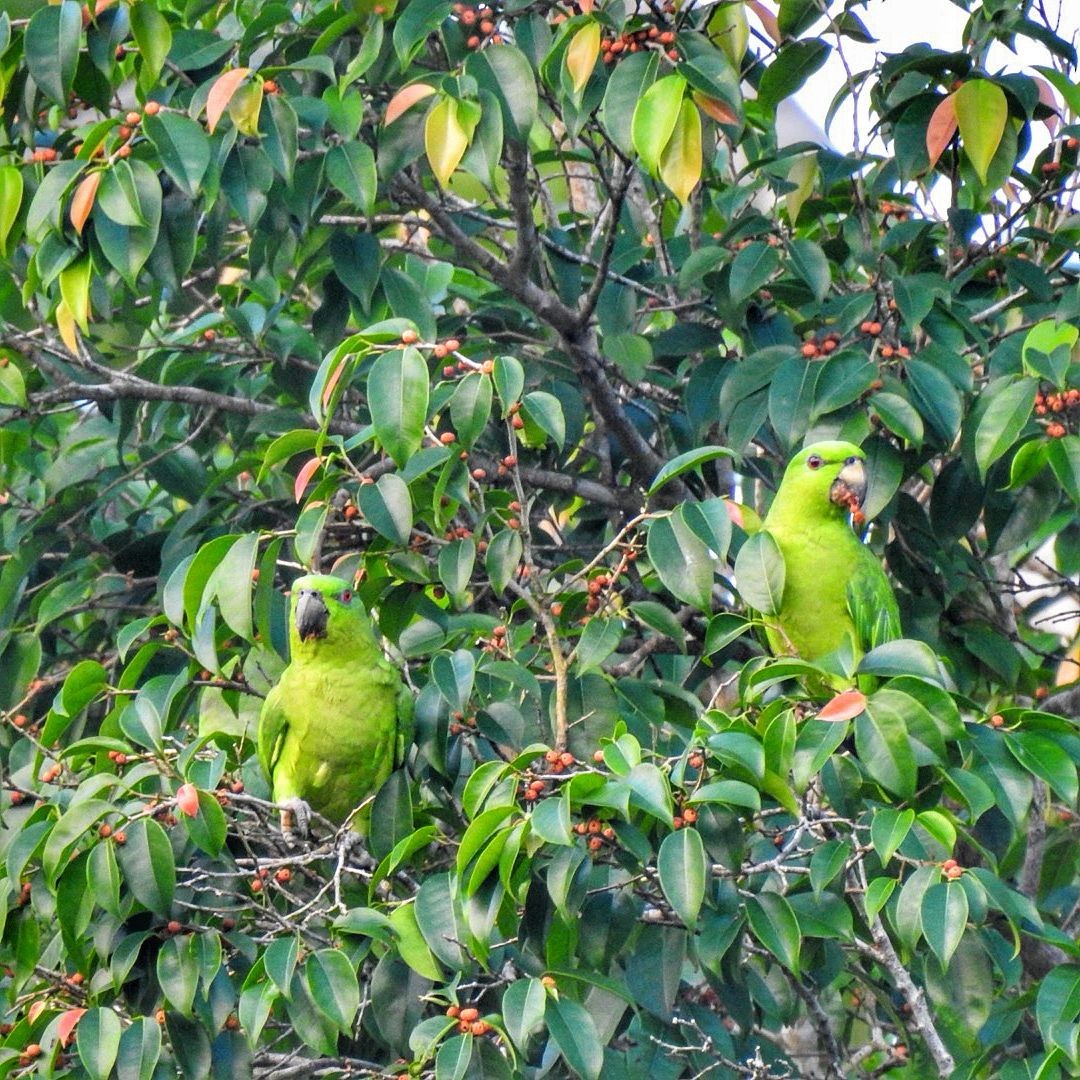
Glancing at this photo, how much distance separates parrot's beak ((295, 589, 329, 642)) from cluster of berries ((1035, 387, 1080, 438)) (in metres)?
1.58

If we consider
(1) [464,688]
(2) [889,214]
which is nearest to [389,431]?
(1) [464,688]

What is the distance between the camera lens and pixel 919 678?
2.08 m

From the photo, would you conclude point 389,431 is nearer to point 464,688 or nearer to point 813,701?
point 464,688

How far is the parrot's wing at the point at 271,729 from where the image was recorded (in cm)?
325

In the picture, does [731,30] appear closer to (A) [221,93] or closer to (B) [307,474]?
(A) [221,93]

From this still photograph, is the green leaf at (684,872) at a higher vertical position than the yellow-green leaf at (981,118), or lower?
lower

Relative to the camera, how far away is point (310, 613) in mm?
3207

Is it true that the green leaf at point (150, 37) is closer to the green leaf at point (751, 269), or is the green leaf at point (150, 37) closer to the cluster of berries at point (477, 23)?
the cluster of berries at point (477, 23)

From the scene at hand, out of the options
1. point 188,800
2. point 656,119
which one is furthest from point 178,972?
point 656,119

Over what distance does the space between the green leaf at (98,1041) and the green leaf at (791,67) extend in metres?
2.38

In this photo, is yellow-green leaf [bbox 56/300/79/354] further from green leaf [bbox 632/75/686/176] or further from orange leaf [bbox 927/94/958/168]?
orange leaf [bbox 927/94/958/168]

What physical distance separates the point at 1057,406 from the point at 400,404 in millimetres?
1285

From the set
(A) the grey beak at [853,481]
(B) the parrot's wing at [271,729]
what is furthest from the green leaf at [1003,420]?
(B) the parrot's wing at [271,729]

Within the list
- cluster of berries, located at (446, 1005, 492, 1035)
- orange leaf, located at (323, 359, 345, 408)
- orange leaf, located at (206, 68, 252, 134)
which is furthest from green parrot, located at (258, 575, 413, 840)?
cluster of berries, located at (446, 1005, 492, 1035)
